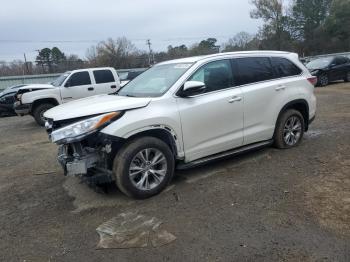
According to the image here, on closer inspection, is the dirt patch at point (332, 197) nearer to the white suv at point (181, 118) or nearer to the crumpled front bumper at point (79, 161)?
the white suv at point (181, 118)

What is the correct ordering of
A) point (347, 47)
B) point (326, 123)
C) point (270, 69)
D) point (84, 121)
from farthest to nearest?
1. point (347, 47)
2. point (326, 123)
3. point (270, 69)
4. point (84, 121)

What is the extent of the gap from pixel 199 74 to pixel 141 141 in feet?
4.63

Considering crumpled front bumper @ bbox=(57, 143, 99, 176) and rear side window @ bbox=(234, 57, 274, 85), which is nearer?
crumpled front bumper @ bbox=(57, 143, 99, 176)

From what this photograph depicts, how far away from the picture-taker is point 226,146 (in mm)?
5586

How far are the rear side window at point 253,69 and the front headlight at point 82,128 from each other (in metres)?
2.29

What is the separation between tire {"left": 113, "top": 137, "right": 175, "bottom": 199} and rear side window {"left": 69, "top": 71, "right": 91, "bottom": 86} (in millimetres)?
8813

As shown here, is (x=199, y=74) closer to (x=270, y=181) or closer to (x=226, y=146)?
(x=226, y=146)

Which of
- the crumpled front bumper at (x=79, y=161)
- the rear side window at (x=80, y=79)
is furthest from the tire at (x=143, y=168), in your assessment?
the rear side window at (x=80, y=79)

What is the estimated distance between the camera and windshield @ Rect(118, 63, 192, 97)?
5250 mm

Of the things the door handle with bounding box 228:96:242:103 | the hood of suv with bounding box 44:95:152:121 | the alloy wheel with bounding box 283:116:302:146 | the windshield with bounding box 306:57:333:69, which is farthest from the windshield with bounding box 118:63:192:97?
the windshield with bounding box 306:57:333:69

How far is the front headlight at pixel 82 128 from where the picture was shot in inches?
174

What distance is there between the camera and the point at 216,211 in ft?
14.2

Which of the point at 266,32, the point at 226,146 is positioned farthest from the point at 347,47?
the point at 226,146

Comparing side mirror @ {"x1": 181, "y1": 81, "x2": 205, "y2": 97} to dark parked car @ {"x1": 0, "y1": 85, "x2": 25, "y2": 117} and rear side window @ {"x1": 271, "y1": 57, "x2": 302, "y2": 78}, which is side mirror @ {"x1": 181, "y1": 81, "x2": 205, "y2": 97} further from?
dark parked car @ {"x1": 0, "y1": 85, "x2": 25, "y2": 117}
